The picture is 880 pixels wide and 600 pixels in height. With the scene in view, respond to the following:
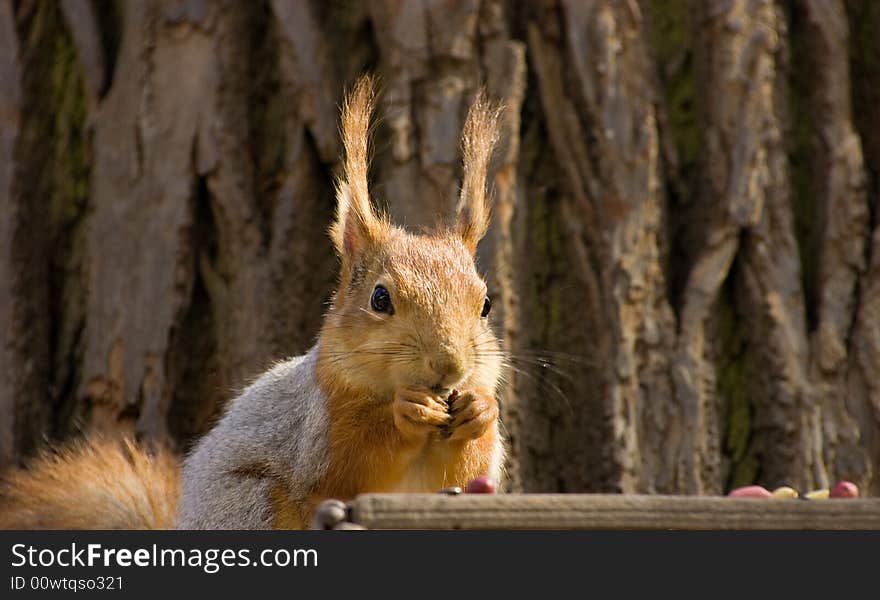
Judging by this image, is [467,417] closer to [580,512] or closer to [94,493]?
[580,512]

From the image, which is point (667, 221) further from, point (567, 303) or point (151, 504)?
point (151, 504)

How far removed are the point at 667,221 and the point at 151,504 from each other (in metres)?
1.26

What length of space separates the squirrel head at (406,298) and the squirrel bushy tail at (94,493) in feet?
1.86

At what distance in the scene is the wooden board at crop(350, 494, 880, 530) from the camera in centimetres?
126


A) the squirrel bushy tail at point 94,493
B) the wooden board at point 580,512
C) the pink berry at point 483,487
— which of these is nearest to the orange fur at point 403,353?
the pink berry at point 483,487

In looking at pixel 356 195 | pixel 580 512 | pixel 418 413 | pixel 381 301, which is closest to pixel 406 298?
pixel 381 301

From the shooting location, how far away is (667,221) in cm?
282

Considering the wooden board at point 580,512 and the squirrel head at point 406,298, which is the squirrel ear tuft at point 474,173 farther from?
the wooden board at point 580,512

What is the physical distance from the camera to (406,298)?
1.98 meters

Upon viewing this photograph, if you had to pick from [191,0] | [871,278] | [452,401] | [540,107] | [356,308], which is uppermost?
[191,0]

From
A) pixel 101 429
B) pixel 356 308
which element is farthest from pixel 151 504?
pixel 356 308

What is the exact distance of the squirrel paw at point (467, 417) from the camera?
1.93 m

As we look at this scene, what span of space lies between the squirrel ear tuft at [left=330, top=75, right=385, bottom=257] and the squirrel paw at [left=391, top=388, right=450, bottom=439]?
1.24 feet

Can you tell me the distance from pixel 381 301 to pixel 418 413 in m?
0.23
